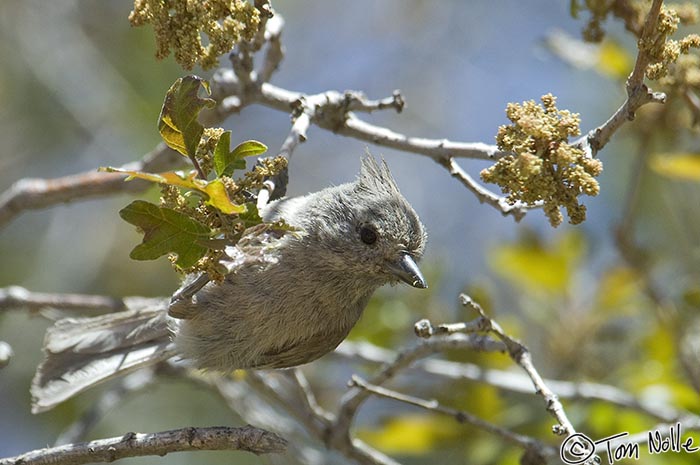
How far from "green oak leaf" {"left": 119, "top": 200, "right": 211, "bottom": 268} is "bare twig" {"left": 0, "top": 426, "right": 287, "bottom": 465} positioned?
20.0 inches

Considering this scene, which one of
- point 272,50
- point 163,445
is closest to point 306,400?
point 163,445

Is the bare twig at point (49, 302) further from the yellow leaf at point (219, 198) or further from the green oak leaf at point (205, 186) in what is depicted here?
the yellow leaf at point (219, 198)

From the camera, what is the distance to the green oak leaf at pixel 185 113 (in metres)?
2.11

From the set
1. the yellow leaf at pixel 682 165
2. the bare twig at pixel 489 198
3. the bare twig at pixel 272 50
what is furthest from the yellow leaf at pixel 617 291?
the bare twig at pixel 272 50

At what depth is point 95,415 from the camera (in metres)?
3.95

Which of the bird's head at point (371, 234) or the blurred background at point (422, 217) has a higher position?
the blurred background at point (422, 217)

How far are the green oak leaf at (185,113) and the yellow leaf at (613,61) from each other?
8.37 feet

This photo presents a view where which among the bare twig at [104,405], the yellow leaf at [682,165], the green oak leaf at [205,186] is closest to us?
the green oak leaf at [205,186]

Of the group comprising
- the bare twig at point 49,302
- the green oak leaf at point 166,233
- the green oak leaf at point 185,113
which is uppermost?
the bare twig at point 49,302

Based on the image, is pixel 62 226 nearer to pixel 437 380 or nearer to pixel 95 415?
pixel 95 415

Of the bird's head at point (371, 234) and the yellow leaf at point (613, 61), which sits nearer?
the bird's head at point (371, 234)

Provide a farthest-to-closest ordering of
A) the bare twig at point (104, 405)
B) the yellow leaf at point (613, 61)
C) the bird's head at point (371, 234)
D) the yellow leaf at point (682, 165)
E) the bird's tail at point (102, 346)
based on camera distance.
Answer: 1. the yellow leaf at point (613, 61)
2. the bare twig at point (104, 405)
3. the bird's tail at point (102, 346)
4. the yellow leaf at point (682, 165)
5. the bird's head at point (371, 234)

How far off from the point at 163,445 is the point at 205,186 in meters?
0.81

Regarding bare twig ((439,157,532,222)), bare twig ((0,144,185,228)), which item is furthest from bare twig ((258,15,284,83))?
bare twig ((439,157,532,222))
